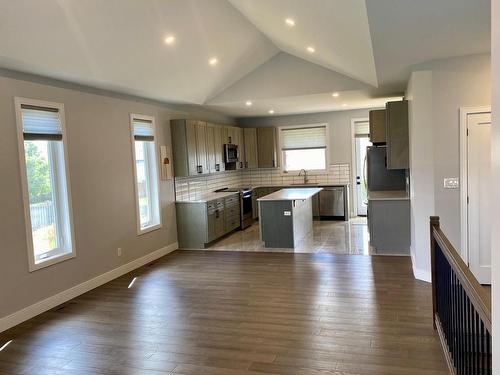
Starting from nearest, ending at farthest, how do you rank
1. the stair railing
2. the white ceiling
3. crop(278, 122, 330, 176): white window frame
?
the stair railing, the white ceiling, crop(278, 122, 330, 176): white window frame

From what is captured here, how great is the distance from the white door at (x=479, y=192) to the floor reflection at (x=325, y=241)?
1.75 meters

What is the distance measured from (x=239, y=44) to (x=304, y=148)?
439cm

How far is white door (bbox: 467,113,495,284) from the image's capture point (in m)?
4.39

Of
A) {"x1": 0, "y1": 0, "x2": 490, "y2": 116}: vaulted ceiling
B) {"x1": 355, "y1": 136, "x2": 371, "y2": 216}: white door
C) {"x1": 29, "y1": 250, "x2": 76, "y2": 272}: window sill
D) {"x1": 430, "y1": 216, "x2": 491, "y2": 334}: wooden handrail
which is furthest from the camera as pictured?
{"x1": 355, "y1": 136, "x2": 371, "y2": 216}: white door

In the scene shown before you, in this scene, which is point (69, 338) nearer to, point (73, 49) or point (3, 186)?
point (3, 186)

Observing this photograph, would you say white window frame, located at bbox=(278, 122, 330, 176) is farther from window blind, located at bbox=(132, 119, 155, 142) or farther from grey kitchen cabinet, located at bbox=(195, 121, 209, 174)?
window blind, located at bbox=(132, 119, 155, 142)

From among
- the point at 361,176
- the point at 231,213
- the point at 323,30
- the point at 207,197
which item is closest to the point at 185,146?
the point at 207,197

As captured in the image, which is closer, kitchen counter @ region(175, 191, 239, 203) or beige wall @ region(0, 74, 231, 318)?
beige wall @ region(0, 74, 231, 318)

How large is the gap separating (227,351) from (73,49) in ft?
10.7

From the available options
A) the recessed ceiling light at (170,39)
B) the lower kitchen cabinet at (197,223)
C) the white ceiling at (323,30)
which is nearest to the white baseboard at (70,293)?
the lower kitchen cabinet at (197,223)

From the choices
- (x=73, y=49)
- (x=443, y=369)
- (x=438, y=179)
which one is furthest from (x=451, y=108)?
(x=73, y=49)

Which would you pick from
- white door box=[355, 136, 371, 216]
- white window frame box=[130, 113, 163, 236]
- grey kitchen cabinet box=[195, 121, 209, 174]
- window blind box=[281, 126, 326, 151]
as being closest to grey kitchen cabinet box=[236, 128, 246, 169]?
window blind box=[281, 126, 326, 151]

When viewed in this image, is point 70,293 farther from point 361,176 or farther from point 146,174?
point 361,176

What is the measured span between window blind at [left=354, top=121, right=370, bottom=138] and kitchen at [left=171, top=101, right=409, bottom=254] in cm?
37
